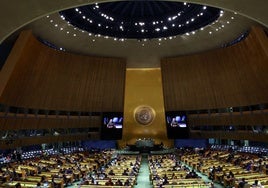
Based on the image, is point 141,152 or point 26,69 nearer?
point 26,69

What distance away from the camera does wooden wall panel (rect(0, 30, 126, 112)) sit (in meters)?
29.5

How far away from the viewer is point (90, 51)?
3834cm

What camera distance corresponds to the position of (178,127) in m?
42.7

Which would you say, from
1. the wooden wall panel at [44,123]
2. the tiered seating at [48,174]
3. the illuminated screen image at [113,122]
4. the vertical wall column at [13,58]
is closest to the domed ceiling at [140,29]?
the vertical wall column at [13,58]

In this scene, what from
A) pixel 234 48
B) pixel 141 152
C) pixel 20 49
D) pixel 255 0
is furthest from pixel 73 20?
pixel 255 0

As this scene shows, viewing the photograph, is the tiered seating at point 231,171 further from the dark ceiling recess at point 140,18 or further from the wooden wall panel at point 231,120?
the dark ceiling recess at point 140,18

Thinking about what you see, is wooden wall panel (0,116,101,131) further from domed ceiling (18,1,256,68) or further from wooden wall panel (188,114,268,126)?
wooden wall panel (188,114,268,126)

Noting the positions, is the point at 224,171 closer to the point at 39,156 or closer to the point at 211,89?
the point at 211,89

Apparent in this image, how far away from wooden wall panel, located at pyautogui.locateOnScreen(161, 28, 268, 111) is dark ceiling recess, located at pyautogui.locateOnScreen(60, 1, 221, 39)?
5263 mm

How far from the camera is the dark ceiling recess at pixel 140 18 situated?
31844 mm

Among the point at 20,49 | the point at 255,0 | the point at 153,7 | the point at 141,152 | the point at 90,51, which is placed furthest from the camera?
the point at 141,152

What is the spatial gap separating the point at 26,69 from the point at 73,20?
7062 millimetres

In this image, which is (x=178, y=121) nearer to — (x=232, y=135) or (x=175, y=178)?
(x=232, y=135)

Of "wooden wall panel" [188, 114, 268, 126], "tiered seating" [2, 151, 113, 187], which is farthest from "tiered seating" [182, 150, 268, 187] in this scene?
"tiered seating" [2, 151, 113, 187]
